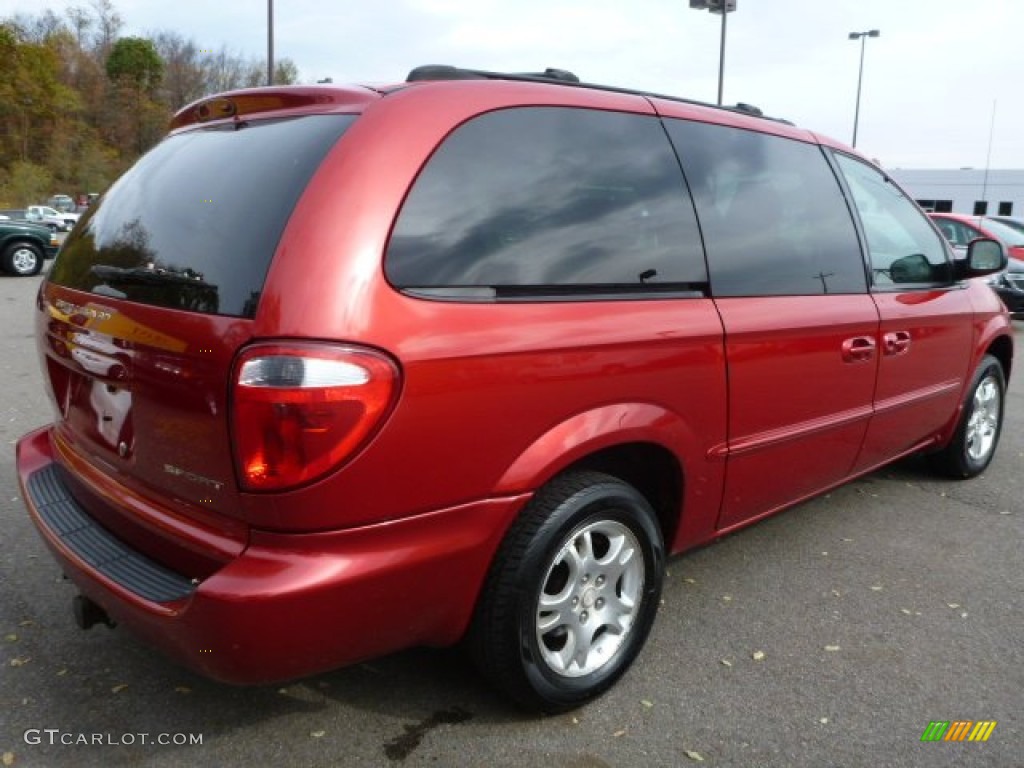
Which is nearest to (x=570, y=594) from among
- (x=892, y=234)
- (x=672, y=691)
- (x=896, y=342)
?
(x=672, y=691)

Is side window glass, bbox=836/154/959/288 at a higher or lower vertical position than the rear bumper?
higher

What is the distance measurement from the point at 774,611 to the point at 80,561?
2405mm

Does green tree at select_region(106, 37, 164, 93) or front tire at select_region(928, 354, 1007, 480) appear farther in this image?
green tree at select_region(106, 37, 164, 93)

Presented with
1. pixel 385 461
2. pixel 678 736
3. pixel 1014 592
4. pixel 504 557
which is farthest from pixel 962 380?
pixel 385 461

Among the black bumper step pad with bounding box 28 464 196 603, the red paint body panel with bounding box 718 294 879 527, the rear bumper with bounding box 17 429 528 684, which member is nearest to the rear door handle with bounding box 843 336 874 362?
the red paint body panel with bounding box 718 294 879 527

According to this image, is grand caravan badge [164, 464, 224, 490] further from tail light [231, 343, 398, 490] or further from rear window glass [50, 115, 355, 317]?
rear window glass [50, 115, 355, 317]

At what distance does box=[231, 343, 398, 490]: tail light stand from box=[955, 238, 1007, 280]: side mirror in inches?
140

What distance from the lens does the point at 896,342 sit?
362cm

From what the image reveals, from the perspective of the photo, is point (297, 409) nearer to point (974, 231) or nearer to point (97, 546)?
point (97, 546)

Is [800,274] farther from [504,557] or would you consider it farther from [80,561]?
[80,561]

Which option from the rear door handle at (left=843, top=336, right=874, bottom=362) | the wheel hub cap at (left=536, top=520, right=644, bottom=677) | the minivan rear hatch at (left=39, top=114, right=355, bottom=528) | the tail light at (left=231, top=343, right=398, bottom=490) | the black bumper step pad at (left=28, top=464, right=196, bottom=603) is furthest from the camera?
the rear door handle at (left=843, top=336, right=874, bottom=362)

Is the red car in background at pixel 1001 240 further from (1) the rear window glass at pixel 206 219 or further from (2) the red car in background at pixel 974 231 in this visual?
(1) the rear window glass at pixel 206 219

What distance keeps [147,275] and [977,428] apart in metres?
4.55

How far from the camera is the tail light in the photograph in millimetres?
1805
